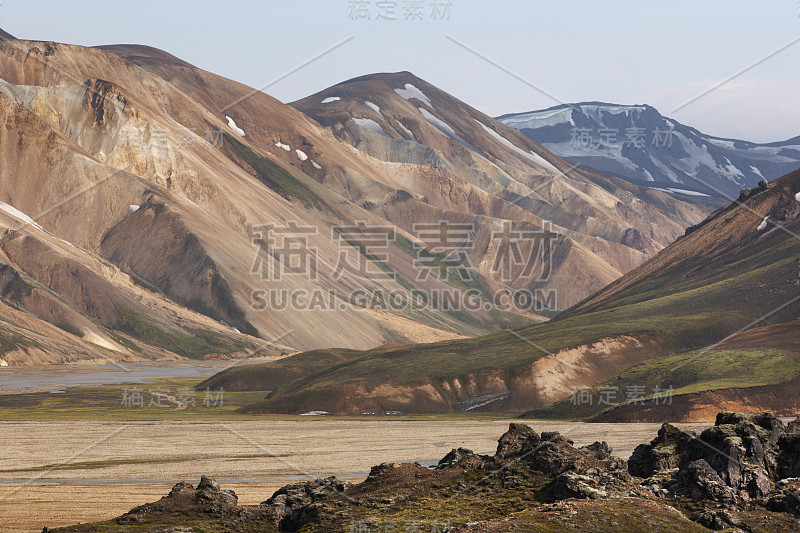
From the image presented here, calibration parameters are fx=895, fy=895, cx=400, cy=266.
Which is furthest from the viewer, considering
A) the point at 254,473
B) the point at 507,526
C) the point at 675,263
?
the point at 675,263

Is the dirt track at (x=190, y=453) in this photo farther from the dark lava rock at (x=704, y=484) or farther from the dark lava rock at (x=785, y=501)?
the dark lava rock at (x=785, y=501)

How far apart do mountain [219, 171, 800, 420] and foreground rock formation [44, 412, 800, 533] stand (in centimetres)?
6171

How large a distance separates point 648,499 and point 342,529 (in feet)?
50.1

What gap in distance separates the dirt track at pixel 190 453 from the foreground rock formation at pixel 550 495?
10193mm

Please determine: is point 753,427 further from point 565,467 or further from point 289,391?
point 289,391

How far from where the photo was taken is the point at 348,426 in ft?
370

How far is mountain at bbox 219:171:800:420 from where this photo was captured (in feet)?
407

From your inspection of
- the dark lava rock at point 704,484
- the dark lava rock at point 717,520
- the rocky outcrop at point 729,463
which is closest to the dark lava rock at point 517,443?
the rocky outcrop at point 729,463

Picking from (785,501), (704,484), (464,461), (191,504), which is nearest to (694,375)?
(464,461)

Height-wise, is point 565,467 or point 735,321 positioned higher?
point 735,321

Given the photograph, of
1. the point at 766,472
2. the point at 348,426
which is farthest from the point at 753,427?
the point at 348,426

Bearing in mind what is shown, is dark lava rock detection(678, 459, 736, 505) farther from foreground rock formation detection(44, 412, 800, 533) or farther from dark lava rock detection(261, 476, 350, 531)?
dark lava rock detection(261, 476, 350, 531)

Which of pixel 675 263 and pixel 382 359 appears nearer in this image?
pixel 382 359

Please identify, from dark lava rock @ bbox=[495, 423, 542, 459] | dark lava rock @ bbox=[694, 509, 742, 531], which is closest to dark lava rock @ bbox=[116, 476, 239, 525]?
dark lava rock @ bbox=[495, 423, 542, 459]
